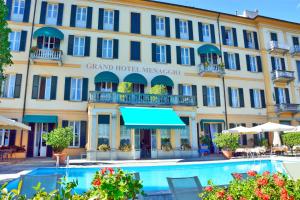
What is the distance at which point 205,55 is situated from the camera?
2705 centimetres

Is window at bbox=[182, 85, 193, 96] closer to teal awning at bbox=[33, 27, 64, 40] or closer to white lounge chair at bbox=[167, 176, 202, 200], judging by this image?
teal awning at bbox=[33, 27, 64, 40]

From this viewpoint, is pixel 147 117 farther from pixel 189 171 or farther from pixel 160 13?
pixel 160 13

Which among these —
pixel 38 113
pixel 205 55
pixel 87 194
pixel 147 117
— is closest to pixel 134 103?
pixel 147 117

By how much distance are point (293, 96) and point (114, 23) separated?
79.4 ft

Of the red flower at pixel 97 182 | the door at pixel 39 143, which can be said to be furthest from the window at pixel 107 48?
the red flower at pixel 97 182

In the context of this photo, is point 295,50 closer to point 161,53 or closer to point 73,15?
point 161,53

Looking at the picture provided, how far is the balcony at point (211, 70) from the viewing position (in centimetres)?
2581

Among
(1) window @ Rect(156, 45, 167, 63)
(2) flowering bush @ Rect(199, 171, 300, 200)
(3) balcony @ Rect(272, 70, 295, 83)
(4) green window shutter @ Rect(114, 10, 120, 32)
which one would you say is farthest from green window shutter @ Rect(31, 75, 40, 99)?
(3) balcony @ Rect(272, 70, 295, 83)

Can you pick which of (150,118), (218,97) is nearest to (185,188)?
(150,118)

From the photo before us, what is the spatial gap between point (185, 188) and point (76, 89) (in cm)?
1869

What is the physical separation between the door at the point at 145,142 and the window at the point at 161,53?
8494 millimetres

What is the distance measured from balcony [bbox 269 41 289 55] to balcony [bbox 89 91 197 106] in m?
14.8

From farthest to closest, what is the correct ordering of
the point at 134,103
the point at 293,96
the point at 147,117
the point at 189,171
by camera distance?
the point at 293,96, the point at 134,103, the point at 147,117, the point at 189,171

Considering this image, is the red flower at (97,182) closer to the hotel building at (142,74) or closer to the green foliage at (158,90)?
the hotel building at (142,74)
